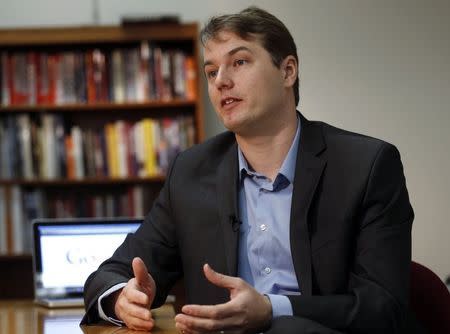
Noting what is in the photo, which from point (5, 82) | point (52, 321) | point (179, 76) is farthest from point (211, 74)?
point (5, 82)

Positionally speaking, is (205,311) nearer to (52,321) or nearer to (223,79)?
(223,79)

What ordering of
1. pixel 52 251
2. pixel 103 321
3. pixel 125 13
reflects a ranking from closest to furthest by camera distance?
pixel 103 321, pixel 52 251, pixel 125 13

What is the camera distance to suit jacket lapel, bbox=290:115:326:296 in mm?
1749

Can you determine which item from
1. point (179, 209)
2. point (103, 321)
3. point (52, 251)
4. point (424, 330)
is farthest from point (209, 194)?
point (52, 251)

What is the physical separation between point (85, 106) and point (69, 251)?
198 cm

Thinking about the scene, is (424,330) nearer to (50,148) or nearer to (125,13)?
(50,148)

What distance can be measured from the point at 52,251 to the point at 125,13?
2.45 metres

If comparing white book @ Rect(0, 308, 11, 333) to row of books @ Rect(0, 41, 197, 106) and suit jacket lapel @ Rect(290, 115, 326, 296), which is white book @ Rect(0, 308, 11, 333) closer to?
suit jacket lapel @ Rect(290, 115, 326, 296)

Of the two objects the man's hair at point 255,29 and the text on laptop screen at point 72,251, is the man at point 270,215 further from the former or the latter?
the text on laptop screen at point 72,251

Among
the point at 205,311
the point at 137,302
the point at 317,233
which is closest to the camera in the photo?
the point at 205,311

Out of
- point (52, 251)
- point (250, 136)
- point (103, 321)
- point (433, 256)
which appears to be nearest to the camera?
point (103, 321)

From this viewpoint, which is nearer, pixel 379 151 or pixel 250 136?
pixel 379 151

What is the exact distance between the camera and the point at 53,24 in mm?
4902

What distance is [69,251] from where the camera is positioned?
2742 mm
